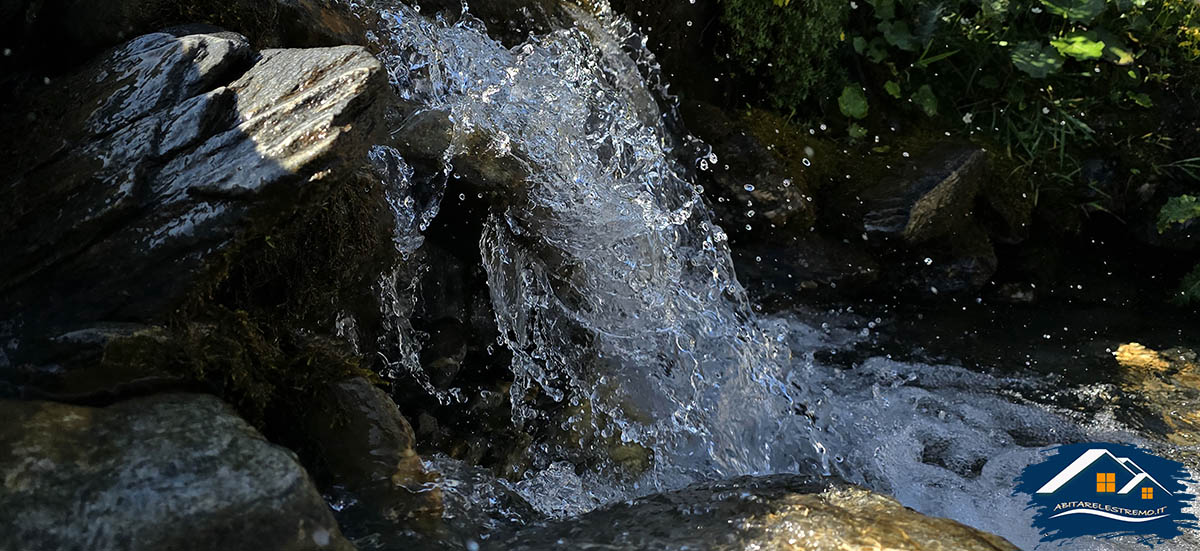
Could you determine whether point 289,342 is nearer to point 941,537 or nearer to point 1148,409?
point 941,537

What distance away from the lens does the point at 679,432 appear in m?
3.72

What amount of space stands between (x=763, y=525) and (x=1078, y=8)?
4.39 meters

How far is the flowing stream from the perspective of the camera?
3549 millimetres

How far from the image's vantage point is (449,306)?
358 cm

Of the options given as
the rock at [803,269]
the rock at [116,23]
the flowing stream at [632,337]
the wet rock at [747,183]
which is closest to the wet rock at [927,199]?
the rock at [803,269]

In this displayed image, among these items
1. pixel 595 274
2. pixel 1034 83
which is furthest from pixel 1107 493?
pixel 1034 83

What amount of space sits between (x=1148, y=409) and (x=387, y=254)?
3.62 metres

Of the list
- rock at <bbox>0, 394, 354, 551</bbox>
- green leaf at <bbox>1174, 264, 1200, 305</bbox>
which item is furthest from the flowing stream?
green leaf at <bbox>1174, 264, 1200, 305</bbox>

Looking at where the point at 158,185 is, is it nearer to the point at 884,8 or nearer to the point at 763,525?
the point at 763,525

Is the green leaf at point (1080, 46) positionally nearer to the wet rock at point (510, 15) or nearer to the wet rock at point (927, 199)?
the wet rock at point (927, 199)

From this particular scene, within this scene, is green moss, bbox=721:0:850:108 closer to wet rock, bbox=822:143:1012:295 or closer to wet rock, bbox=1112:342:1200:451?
wet rock, bbox=822:143:1012:295

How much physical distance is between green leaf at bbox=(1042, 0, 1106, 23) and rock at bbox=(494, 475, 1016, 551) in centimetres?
395

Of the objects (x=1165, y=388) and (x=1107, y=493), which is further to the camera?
(x=1165, y=388)

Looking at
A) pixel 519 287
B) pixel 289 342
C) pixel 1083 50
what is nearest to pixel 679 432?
pixel 519 287
